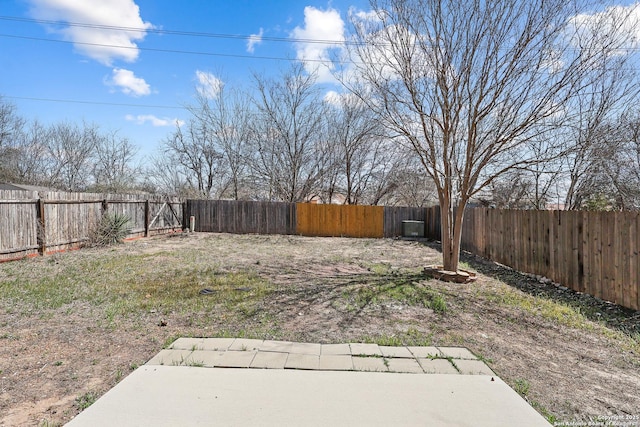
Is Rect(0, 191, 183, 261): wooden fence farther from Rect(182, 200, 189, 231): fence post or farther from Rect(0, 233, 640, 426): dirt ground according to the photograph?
Rect(182, 200, 189, 231): fence post

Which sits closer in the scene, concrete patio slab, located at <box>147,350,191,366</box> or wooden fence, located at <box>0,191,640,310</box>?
concrete patio slab, located at <box>147,350,191,366</box>

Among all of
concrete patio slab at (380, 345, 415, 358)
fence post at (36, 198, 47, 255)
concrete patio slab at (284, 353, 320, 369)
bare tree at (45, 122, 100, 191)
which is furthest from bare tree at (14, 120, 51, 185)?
concrete patio slab at (380, 345, 415, 358)

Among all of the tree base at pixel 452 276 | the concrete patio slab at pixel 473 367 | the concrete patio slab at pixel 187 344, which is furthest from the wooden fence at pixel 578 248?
the concrete patio slab at pixel 187 344

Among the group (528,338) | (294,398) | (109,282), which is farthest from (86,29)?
(528,338)

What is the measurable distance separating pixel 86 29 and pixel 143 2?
2.61 m

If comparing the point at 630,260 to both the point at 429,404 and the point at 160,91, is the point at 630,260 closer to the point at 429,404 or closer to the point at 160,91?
the point at 429,404

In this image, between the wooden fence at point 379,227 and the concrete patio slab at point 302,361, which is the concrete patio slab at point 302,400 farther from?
the wooden fence at point 379,227

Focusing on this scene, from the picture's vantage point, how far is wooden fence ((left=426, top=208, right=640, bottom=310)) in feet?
13.7

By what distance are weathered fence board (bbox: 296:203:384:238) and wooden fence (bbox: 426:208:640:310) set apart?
6.73 m

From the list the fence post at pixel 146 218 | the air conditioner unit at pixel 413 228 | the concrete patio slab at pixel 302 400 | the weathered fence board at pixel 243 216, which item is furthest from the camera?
the weathered fence board at pixel 243 216

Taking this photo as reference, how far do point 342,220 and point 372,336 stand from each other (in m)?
11.3

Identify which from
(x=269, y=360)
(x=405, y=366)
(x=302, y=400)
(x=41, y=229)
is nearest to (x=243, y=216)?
(x=41, y=229)

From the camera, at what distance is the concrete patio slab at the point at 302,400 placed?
6.03 feet

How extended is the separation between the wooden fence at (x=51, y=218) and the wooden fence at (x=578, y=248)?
10.2 m
